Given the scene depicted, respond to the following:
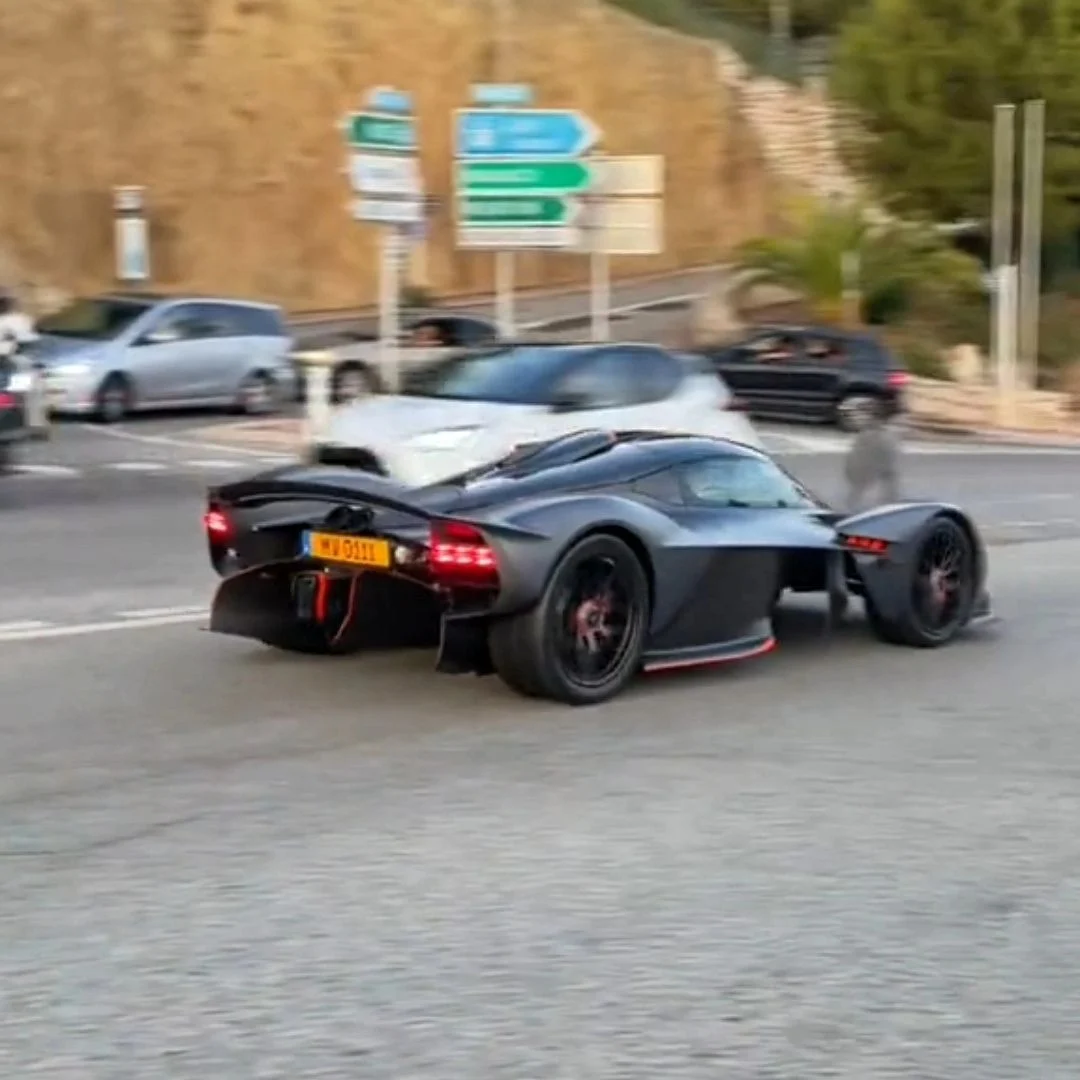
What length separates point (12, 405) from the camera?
19.0 meters

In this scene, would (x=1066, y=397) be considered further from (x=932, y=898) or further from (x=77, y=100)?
(x=932, y=898)

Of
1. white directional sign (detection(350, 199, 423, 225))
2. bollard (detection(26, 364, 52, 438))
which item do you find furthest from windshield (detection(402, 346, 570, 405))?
white directional sign (detection(350, 199, 423, 225))

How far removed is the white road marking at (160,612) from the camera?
12219 mm

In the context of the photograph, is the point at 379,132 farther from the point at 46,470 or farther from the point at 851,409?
the point at 851,409

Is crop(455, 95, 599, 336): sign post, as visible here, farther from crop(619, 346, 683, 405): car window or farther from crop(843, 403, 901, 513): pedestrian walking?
crop(843, 403, 901, 513): pedestrian walking

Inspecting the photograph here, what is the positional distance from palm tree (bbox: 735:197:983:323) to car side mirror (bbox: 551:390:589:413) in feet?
82.7

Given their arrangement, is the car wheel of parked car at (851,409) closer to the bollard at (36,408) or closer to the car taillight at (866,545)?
the bollard at (36,408)

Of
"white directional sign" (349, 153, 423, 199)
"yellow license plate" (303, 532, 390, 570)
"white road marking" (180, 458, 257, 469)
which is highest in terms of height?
"white directional sign" (349, 153, 423, 199)

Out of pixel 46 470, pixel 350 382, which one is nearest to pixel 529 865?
pixel 46 470

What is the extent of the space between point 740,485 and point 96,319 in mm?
19037

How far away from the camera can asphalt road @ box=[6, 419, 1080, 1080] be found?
5414mm

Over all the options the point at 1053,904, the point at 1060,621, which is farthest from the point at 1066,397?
the point at 1053,904

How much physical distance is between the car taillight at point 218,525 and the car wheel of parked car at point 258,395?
19588 mm

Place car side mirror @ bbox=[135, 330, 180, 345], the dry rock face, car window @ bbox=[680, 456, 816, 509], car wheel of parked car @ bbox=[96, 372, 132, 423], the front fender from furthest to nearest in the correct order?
the dry rock face
car side mirror @ bbox=[135, 330, 180, 345]
car wheel of parked car @ bbox=[96, 372, 132, 423]
car window @ bbox=[680, 456, 816, 509]
the front fender
